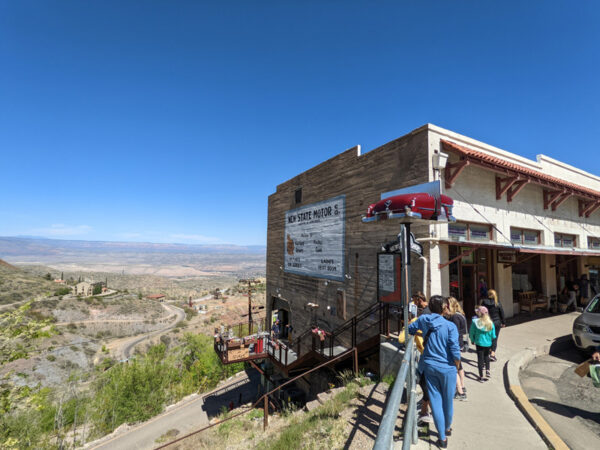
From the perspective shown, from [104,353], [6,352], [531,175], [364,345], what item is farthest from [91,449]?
[104,353]

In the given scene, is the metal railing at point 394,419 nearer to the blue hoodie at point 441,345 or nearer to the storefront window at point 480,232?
the blue hoodie at point 441,345

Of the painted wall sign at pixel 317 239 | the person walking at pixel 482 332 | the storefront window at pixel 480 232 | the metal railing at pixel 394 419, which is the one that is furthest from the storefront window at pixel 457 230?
the metal railing at pixel 394 419

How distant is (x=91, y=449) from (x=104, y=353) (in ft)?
99.9

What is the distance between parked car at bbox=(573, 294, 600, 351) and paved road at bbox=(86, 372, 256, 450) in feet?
60.4

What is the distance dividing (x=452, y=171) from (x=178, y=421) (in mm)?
23684

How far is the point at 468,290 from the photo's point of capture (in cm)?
1089

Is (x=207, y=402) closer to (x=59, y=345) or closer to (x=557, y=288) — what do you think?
(x=557, y=288)

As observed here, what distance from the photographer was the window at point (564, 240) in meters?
13.8

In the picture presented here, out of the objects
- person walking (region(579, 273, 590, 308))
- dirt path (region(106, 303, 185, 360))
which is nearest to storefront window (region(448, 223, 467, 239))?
person walking (region(579, 273, 590, 308))

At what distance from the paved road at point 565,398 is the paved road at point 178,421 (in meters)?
17.5

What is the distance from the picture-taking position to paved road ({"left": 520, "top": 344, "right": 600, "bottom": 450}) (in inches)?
166

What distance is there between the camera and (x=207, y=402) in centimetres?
2336

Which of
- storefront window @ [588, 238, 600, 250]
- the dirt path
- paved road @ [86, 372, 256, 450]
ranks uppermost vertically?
storefront window @ [588, 238, 600, 250]

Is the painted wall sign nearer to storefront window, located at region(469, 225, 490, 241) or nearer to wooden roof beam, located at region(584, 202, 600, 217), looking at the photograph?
storefront window, located at region(469, 225, 490, 241)
